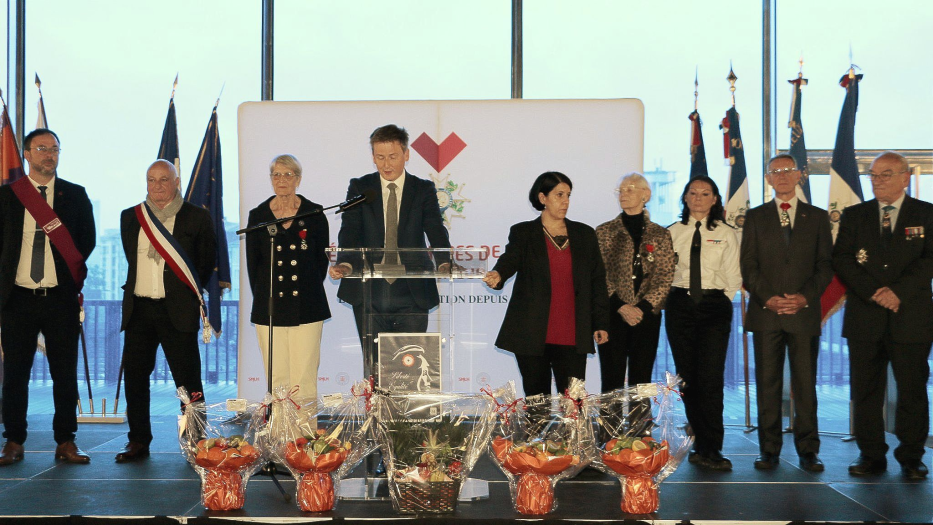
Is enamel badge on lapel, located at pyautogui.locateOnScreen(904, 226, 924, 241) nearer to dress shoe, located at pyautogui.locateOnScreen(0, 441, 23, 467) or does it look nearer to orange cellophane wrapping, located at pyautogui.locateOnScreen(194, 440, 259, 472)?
orange cellophane wrapping, located at pyautogui.locateOnScreen(194, 440, 259, 472)

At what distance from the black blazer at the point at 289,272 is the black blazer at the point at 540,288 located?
0.96 meters

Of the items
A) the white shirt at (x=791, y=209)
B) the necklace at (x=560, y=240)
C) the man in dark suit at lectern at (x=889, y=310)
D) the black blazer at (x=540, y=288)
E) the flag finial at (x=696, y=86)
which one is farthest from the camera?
the flag finial at (x=696, y=86)

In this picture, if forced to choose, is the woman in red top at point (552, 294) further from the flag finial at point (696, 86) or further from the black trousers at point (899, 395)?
the flag finial at point (696, 86)

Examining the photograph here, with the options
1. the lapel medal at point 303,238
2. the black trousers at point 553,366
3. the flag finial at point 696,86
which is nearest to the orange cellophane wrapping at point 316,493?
the black trousers at point 553,366

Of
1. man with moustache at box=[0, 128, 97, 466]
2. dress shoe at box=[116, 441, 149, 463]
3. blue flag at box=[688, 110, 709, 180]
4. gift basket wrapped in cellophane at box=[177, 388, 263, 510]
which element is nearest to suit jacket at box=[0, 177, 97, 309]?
man with moustache at box=[0, 128, 97, 466]

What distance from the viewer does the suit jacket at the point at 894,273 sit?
423cm

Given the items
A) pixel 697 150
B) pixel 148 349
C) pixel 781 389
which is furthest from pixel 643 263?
pixel 148 349

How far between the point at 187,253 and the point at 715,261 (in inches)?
109

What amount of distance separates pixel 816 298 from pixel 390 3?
3.74m

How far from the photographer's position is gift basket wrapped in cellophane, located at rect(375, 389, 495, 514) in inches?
127

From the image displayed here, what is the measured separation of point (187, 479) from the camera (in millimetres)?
3992

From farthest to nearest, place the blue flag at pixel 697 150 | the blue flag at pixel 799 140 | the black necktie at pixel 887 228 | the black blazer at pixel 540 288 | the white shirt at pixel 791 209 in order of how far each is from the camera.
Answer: the blue flag at pixel 697 150 < the blue flag at pixel 799 140 < the white shirt at pixel 791 209 < the black necktie at pixel 887 228 < the black blazer at pixel 540 288

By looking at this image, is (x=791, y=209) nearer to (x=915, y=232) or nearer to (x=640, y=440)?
(x=915, y=232)

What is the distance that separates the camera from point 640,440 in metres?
3.25
